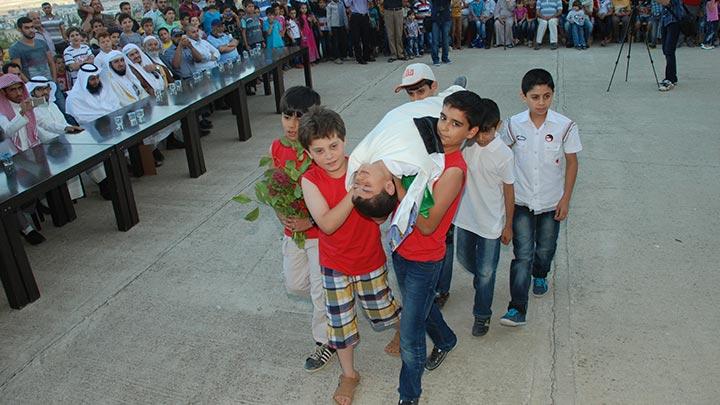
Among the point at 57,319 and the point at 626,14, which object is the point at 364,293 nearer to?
the point at 57,319

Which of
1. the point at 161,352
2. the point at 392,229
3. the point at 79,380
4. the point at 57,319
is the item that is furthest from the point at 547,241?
the point at 57,319

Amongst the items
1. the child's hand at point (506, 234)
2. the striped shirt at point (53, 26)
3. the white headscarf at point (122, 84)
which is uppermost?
the striped shirt at point (53, 26)

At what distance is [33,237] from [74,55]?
12.6 feet

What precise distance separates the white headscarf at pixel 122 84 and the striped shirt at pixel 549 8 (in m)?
8.78

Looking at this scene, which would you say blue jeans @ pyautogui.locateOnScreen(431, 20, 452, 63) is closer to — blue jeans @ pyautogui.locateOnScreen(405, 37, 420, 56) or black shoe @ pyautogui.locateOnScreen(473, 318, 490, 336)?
blue jeans @ pyautogui.locateOnScreen(405, 37, 420, 56)

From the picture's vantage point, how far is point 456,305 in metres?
3.87

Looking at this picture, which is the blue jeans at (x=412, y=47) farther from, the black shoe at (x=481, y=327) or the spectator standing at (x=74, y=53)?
the black shoe at (x=481, y=327)

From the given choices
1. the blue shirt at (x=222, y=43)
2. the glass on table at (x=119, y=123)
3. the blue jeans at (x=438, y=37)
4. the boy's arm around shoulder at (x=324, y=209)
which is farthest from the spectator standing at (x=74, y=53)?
the boy's arm around shoulder at (x=324, y=209)

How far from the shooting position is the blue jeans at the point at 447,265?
3518mm

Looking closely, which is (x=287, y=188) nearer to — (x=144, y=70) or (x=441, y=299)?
(x=441, y=299)

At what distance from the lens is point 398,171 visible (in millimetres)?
2340

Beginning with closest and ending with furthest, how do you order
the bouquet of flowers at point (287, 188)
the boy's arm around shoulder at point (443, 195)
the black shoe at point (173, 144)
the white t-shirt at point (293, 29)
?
the boy's arm around shoulder at point (443, 195) < the bouquet of flowers at point (287, 188) < the black shoe at point (173, 144) < the white t-shirt at point (293, 29)

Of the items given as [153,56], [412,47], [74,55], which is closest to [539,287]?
[153,56]

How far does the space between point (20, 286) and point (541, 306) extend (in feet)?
11.3
